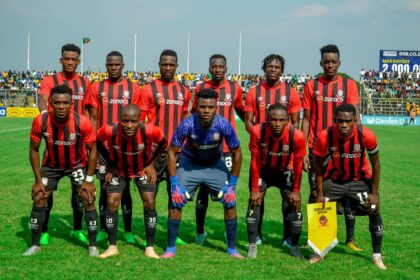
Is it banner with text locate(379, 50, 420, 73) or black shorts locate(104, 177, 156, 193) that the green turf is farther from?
banner with text locate(379, 50, 420, 73)

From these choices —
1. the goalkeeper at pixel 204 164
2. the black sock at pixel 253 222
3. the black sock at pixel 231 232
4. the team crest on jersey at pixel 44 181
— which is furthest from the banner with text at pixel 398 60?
the team crest on jersey at pixel 44 181

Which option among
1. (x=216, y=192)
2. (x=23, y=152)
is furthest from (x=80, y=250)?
(x=23, y=152)

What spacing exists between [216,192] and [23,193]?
5.36 meters

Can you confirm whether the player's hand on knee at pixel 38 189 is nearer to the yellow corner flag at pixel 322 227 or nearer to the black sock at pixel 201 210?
the black sock at pixel 201 210

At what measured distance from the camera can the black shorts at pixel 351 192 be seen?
650 centimetres

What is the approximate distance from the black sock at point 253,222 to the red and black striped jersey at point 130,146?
4.80 feet

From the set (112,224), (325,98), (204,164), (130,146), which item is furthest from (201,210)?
(325,98)

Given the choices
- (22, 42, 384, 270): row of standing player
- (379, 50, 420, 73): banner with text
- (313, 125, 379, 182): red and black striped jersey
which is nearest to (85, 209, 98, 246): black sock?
(22, 42, 384, 270): row of standing player

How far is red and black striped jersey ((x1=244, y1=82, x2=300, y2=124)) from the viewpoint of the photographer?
7348mm

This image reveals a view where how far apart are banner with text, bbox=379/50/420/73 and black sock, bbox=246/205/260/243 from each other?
48.8 m

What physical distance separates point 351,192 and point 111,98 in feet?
11.3

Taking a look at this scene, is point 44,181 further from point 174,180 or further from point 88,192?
point 174,180

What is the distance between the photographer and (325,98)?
7.23m

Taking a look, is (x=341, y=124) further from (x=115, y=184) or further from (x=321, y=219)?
(x=115, y=184)
